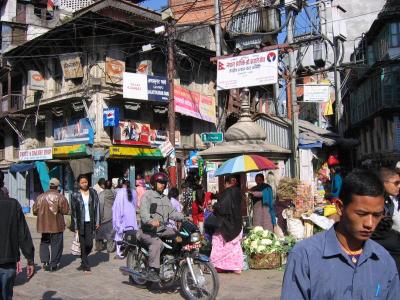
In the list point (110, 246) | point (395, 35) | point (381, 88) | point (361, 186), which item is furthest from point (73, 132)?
point (361, 186)

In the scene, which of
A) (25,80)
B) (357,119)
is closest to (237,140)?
(25,80)

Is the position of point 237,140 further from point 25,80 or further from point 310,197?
point 25,80

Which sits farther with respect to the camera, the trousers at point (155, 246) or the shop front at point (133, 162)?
the shop front at point (133, 162)

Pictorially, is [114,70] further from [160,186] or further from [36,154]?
[160,186]

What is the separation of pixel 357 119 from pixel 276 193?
26.8 meters

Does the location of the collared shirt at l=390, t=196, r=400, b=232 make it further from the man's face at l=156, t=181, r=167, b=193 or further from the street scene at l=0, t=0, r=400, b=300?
Answer: the man's face at l=156, t=181, r=167, b=193

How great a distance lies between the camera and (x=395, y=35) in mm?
26484

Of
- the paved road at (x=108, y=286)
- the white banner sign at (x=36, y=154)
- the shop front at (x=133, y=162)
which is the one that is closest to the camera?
the paved road at (x=108, y=286)

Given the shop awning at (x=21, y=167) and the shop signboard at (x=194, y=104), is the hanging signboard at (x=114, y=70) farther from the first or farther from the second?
the shop awning at (x=21, y=167)

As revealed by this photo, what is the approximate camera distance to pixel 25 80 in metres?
25.8

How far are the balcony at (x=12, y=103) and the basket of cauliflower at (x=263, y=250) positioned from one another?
20065 millimetres

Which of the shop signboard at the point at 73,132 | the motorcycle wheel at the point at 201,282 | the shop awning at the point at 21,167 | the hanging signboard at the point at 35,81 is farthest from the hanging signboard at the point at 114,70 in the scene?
the motorcycle wheel at the point at 201,282

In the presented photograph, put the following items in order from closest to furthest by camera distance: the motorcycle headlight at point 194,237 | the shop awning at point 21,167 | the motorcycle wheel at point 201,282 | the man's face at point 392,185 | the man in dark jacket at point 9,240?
the man's face at point 392,185
the man in dark jacket at point 9,240
the motorcycle wheel at point 201,282
the motorcycle headlight at point 194,237
the shop awning at point 21,167

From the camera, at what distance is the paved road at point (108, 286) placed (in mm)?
6957
